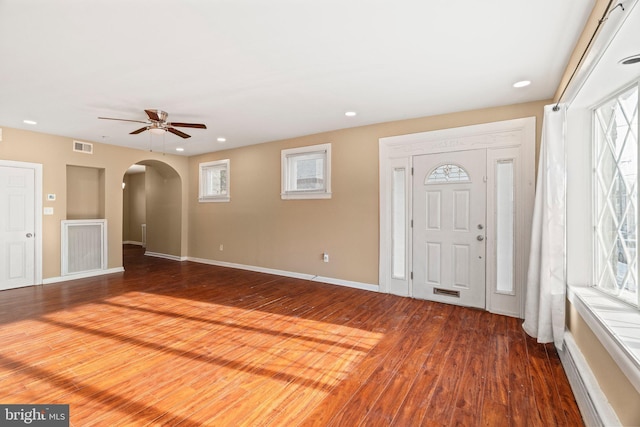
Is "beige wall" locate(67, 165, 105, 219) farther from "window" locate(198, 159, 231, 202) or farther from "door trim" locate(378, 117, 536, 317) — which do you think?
"door trim" locate(378, 117, 536, 317)

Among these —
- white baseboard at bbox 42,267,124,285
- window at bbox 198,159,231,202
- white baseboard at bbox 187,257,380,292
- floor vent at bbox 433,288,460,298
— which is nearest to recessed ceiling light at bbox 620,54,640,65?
floor vent at bbox 433,288,460,298

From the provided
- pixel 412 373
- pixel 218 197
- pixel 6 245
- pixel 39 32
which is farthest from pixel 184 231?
pixel 412 373

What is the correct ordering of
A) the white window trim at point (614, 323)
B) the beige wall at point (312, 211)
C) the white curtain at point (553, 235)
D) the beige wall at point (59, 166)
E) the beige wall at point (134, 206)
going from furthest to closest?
1. the beige wall at point (134, 206)
2. the beige wall at point (59, 166)
3. the beige wall at point (312, 211)
4. the white curtain at point (553, 235)
5. the white window trim at point (614, 323)

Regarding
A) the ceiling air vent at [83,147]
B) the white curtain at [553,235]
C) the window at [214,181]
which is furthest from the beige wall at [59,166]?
the white curtain at [553,235]

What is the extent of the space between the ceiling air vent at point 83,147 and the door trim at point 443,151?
5.61 metres

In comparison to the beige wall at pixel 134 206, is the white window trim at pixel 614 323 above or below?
below

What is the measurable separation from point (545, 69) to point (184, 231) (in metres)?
7.50

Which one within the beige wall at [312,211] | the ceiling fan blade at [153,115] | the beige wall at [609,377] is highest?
the ceiling fan blade at [153,115]

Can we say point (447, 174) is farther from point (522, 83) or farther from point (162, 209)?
→ point (162, 209)

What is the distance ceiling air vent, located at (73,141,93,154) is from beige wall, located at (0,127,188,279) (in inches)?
2.6

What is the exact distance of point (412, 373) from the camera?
7.57 feet

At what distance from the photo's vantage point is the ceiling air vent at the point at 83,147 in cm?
548

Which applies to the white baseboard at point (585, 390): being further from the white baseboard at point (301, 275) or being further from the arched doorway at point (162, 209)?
the arched doorway at point (162, 209)

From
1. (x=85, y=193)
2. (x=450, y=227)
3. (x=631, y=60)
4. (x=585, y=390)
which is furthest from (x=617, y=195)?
(x=85, y=193)
